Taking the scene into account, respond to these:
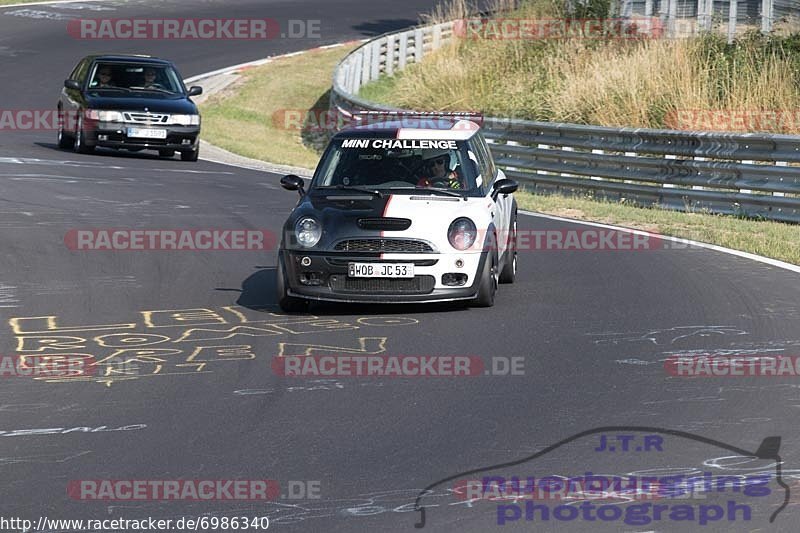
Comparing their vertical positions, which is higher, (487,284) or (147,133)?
(487,284)

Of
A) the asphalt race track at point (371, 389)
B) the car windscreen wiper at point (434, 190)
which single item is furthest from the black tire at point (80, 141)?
the car windscreen wiper at point (434, 190)

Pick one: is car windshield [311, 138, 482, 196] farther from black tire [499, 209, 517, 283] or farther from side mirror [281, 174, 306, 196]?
black tire [499, 209, 517, 283]

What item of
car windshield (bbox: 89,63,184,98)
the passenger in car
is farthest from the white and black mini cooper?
the passenger in car

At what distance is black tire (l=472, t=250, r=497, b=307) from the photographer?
11469 millimetres

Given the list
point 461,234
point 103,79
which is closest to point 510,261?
point 461,234

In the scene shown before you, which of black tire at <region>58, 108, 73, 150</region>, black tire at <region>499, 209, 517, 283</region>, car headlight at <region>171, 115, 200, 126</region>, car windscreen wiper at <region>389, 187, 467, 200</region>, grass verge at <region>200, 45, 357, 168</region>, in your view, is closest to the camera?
car windscreen wiper at <region>389, 187, 467, 200</region>

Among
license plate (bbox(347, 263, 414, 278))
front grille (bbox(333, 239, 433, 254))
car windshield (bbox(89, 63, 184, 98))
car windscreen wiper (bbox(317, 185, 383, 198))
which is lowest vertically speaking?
car windshield (bbox(89, 63, 184, 98))

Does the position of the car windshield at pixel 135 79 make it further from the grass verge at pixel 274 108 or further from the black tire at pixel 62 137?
the grass verge at pixel 274 108

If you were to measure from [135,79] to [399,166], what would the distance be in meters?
14.3

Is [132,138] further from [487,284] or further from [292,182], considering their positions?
[487,284]

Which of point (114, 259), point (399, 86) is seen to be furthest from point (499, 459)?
point (399, 86)

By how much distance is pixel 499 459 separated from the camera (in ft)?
22.8

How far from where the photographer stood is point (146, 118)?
24344 millimetres

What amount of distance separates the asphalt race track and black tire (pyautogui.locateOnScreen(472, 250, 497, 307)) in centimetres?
15
